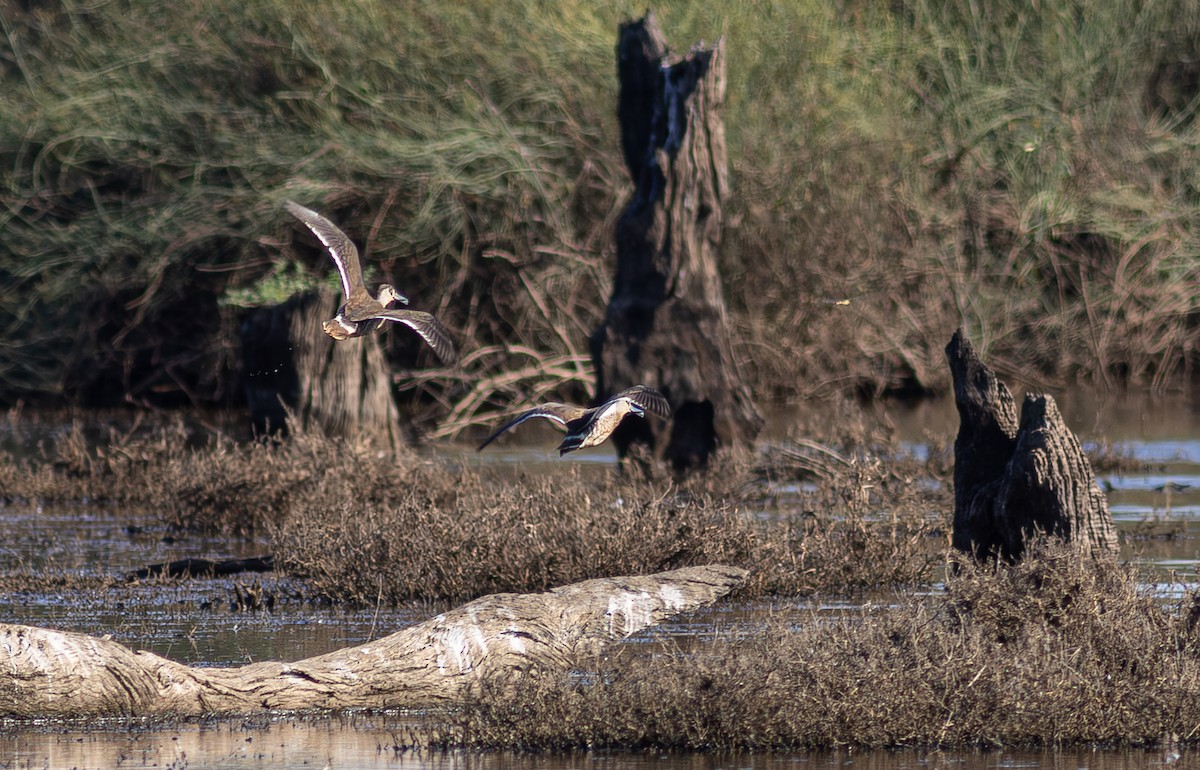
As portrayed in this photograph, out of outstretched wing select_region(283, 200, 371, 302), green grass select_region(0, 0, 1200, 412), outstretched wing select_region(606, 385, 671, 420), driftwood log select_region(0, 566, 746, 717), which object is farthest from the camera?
green grass select_region(0, 0, 1200, 412)

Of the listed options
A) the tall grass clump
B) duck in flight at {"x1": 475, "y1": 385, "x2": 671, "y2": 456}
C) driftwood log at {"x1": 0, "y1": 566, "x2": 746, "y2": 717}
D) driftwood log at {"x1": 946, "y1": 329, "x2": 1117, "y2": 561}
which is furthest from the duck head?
the tall grass clump

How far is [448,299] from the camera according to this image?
22.1 meters

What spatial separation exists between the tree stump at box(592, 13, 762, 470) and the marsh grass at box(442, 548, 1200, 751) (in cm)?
875

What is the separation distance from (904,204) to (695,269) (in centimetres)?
768

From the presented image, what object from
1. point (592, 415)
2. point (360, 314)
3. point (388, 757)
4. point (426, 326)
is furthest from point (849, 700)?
point (360, 314)

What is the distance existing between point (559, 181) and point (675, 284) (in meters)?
6.78

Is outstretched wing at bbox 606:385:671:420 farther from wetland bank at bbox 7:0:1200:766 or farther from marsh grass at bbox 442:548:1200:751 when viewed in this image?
wetland bank at bbox 7:0:1200:766

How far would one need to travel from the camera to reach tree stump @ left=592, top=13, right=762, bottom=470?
1545cm

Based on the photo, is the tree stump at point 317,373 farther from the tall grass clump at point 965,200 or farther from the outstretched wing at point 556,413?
the outstretched wing at point 556,413

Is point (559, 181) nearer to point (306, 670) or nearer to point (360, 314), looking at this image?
point (360, 314)

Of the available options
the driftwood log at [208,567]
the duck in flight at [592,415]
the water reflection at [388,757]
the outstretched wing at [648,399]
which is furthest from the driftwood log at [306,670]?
the driftwood log at [208,567]

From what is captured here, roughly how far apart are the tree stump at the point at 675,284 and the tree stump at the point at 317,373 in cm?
217

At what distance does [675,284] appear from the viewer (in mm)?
15547

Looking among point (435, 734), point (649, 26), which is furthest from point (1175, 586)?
point (649, 26)
